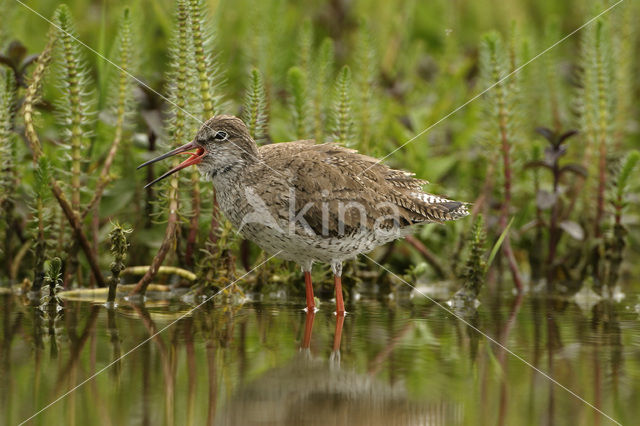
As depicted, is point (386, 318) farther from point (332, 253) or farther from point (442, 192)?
point (442, 192)

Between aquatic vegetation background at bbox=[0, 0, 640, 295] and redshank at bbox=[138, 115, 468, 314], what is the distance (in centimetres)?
46

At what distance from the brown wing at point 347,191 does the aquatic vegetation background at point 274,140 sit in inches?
18.8

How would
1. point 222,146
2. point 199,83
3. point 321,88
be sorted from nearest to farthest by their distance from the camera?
point 222,146, point 199,83, point 321,88

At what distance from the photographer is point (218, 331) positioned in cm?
571

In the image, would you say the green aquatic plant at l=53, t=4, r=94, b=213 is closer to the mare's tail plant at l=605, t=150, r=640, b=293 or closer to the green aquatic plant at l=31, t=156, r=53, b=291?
the green aquatic plant at l=31, t=156, r=53, b=291

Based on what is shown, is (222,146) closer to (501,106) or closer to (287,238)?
(287,238)

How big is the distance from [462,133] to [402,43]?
285 centimetres

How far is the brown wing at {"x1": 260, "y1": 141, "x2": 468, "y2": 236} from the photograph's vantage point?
6391mm

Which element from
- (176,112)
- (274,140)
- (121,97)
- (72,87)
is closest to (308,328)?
(176,112)

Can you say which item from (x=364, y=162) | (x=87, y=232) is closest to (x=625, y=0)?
(x=364, y=162)

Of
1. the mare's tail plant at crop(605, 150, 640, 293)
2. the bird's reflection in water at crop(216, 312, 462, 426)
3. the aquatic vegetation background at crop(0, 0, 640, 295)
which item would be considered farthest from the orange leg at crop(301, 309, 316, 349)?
the mare's tail plant at crop(605, 150, 640, 293)

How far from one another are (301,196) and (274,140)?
2267 millimetres

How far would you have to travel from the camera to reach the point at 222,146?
6.49 meters

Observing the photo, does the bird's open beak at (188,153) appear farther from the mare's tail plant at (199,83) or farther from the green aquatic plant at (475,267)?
the green aquatic plant at (475,267)
